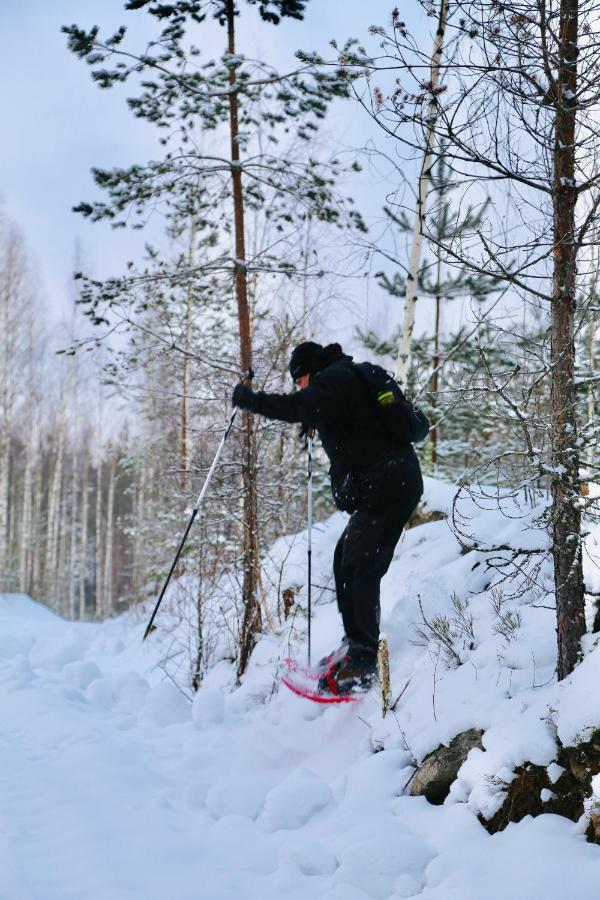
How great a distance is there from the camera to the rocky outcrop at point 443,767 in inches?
119

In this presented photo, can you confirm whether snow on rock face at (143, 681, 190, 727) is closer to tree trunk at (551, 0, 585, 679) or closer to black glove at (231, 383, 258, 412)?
black glove at (231, 383, 258, 412)

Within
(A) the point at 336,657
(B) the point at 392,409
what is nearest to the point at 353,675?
(A) the point at 336,657

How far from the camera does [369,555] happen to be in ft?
13.8

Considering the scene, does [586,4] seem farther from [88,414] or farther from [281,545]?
[88,414]

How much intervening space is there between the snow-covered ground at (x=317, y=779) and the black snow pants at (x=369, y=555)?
1.06 ft

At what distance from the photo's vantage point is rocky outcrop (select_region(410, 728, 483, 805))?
9.93 feet

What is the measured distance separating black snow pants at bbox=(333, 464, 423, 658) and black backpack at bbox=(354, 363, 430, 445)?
24 centimetres

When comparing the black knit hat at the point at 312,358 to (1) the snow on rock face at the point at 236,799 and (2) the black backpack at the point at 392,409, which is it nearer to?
(2) the black backpack at the point at 392,409

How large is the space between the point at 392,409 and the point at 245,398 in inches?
36.7

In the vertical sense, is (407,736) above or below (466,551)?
below

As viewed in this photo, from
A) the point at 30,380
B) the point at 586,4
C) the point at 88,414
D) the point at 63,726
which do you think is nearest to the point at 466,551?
the point at 63,726

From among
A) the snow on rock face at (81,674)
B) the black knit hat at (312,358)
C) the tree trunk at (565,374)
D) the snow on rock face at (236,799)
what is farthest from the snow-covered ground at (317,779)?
the black knit hat at (312,358)

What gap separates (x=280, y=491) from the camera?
9648 mm

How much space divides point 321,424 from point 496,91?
2050 mm
